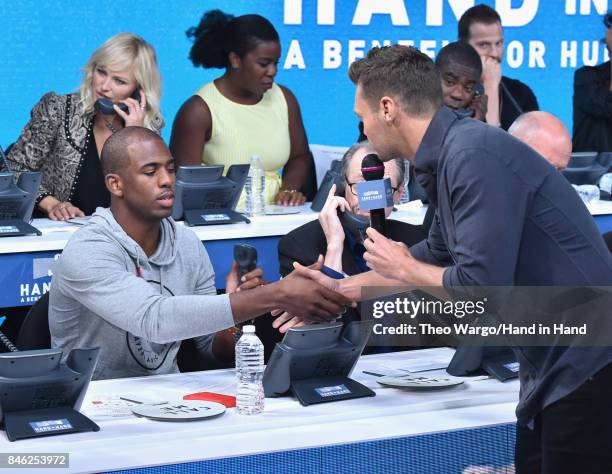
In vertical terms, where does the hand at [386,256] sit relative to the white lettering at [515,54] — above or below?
below

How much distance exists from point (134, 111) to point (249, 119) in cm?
69

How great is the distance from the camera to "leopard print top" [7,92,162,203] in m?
4.55

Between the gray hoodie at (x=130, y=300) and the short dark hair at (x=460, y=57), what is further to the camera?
the short dark hair at (x=460, y=57)

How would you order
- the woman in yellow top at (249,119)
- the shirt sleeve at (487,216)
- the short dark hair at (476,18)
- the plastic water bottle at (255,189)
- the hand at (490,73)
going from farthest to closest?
the short dark hair at (476,18) → the hand at (490,73) → the woman in yellow top at (249,119) → the plastic water bottle at (255,189) → the shirt sleeve at (487,216)

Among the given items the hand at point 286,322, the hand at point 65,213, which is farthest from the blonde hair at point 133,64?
the hand at point 286,322

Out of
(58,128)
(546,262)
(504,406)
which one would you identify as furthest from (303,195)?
(546,262)

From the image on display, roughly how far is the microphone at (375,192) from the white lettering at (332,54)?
4104mm

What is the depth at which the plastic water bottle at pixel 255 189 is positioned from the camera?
485 cm

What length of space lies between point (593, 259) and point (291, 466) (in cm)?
72

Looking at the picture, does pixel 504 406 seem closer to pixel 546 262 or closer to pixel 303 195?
pixel 546 262

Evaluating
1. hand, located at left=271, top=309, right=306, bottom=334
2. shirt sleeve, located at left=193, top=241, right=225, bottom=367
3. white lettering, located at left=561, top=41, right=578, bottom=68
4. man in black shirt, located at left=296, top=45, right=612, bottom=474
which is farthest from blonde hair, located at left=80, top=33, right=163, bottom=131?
white lettering, located at left=561, top=41, right=578, bottom=68

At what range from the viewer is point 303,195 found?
5219mm

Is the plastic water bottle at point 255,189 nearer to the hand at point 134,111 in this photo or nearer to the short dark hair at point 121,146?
the hand at point 134,111

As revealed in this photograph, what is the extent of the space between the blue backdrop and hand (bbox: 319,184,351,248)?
268 cm
